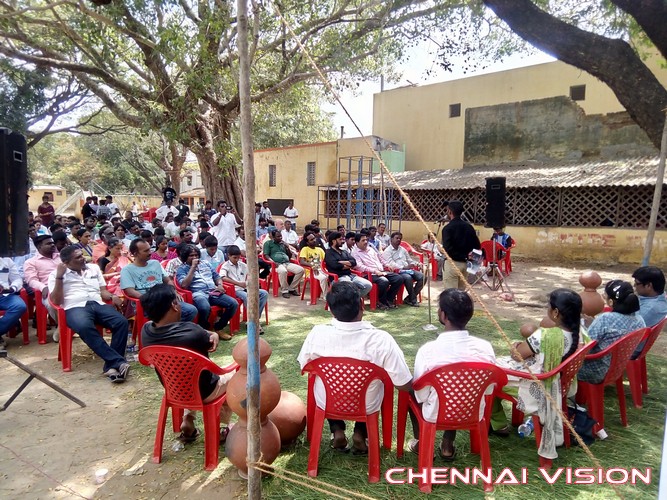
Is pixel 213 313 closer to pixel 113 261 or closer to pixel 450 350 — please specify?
pixel 113 261

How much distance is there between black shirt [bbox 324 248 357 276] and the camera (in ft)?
22.8

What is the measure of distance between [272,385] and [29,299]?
449 centimetres

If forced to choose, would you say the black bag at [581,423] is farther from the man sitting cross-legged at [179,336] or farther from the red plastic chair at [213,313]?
the red plastic chair at [213,313]

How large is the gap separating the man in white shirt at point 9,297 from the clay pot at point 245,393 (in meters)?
3.45

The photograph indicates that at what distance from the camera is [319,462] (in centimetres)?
273

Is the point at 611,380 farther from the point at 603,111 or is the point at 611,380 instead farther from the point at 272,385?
the point at 603,111

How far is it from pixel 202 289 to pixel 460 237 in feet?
10.8

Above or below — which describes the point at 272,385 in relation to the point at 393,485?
above

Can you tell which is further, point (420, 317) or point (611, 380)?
point (420, 317)

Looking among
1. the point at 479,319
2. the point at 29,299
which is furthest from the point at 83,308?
the point at 479,319

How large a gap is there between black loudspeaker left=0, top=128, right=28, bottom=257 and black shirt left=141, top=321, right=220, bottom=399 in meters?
1.09

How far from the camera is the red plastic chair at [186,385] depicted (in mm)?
2658

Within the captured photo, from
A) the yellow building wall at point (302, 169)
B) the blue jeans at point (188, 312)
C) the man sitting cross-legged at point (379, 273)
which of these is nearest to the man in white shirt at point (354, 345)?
the blue jeans at point (188, 312)

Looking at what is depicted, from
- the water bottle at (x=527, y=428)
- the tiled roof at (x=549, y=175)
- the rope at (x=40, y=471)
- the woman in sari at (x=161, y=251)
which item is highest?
the tiled roof at (x=549, y=175)
